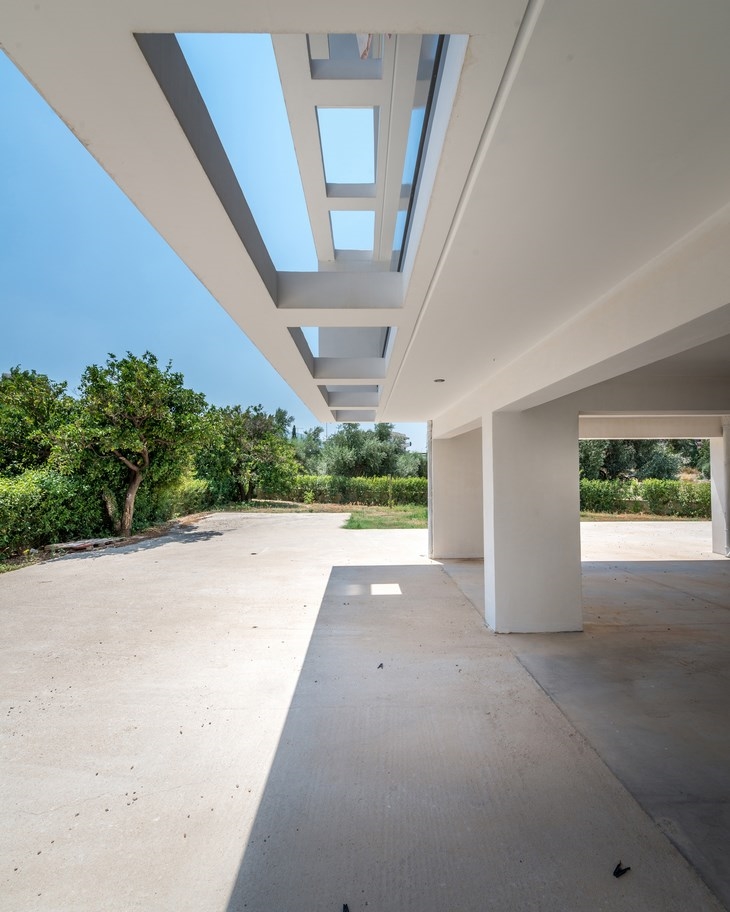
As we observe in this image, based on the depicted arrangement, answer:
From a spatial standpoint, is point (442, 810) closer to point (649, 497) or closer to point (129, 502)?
point (129, 502)

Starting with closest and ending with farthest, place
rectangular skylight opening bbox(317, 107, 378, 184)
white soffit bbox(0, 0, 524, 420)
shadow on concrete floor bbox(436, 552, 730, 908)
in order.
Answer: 1. white soffit bbox(0, 0, 524, 420)
2. shadow on concrete floor bbox(436, 552, 730, 908)
3. rectangular skylight opening bbox(317, 107, 378, 184)

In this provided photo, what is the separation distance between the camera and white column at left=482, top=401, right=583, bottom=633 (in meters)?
4.63

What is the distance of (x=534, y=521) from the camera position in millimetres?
4652

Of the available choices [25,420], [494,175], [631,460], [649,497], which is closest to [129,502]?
[25,420]

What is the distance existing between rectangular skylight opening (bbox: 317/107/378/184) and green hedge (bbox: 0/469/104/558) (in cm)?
836

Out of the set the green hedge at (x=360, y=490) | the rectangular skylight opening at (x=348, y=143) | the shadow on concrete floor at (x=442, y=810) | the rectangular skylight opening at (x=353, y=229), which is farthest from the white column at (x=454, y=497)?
the green hedge at (x=360, y=490)

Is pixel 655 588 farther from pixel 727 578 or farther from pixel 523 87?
pixel 523 87

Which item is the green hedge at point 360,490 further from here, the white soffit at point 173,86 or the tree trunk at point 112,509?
the white soffit at point 173,86

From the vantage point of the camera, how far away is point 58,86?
1.14 metres

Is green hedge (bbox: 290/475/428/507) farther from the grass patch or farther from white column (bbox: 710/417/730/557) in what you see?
white column (bbox: 710/417/730/557)

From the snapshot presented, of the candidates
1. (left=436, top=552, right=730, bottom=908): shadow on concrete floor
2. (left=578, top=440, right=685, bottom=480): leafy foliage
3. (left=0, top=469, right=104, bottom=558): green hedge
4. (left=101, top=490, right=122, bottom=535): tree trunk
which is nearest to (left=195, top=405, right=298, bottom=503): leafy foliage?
(left=101, top=490, right=122, bottom=535): tree trunk

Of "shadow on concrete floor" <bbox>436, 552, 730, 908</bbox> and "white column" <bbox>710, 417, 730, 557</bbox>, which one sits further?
"white column" <bbox>710, 417, 730, 557</bbox>

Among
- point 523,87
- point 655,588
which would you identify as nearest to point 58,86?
point 523,87

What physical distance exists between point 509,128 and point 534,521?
12.9ft
